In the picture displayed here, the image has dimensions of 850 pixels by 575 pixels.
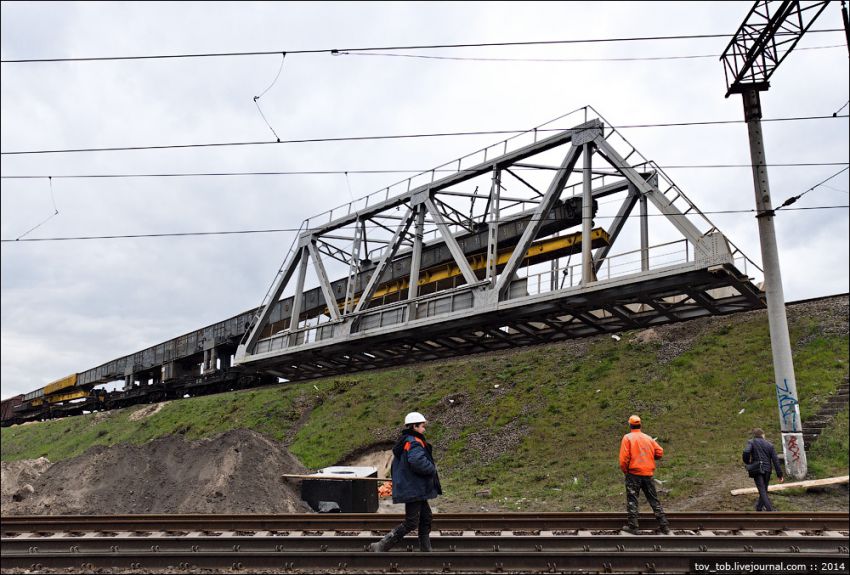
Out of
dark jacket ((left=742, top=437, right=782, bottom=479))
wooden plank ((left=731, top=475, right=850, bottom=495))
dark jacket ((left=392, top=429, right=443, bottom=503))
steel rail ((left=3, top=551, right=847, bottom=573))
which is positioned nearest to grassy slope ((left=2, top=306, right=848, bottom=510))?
wooden plank ((left=731, top=475, right=850, bottom=495))

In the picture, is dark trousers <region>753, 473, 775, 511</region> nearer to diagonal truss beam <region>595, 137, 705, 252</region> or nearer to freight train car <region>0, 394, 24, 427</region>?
diagonal truss beam <region>595, 137, 705, 252</region>

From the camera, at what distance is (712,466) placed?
1521cm

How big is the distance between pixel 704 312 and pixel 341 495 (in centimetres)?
1054

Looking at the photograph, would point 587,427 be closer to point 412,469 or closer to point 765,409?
point 765,409

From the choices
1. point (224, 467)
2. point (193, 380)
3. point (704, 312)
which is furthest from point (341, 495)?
point (193, 380)

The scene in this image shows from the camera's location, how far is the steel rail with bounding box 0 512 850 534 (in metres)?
8.74

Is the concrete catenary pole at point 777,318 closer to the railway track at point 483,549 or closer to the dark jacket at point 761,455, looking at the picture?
the dark jacket at point 761,455

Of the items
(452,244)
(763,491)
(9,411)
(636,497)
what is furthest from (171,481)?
(9,411)

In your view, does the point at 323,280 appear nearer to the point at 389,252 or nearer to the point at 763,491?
the point at 389,252

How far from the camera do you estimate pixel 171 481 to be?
51.7 ft

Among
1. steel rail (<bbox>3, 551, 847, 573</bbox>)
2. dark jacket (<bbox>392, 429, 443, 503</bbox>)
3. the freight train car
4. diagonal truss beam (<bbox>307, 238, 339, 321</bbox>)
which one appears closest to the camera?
steel rail (<bbox>3, 551, 847, 573</bbox>)

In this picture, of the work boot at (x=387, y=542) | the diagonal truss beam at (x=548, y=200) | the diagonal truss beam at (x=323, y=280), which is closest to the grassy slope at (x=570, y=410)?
the diagonal truss beam at (x=323, y=280)

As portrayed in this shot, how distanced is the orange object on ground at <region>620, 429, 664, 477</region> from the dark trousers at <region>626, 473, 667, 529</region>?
0.28ft

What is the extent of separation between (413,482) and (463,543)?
125cm
